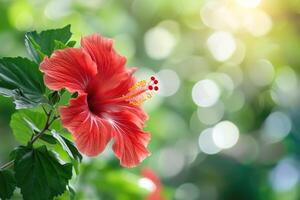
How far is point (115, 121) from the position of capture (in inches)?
25.0

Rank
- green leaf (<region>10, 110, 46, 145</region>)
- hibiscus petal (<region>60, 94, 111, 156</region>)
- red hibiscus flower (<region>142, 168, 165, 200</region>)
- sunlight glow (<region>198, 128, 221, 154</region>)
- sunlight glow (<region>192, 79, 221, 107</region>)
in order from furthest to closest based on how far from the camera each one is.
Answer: sunlight glow (<region>192, 79, 221, 107</region>) → sunlight glow (<region>198, 128, 221, 154</region>) → red hibiscus flower (<region>142, 168, 165, 200</region>) → green leaf (<region>10, 110, 46, 145</region>) → hibiscus petal (<region>60, 94, 111, 156</region>)

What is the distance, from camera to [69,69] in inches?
23.9

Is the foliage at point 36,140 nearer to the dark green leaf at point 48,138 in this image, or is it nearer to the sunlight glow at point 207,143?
the dark green leaf at point 48,138

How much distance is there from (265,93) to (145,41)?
0.55 m

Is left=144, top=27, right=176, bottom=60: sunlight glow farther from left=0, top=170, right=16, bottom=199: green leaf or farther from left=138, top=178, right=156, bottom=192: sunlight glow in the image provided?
left=0, top=170, right=16, bottom=199: green leaf

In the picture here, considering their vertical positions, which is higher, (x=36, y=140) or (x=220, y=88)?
(x=36, y=140)

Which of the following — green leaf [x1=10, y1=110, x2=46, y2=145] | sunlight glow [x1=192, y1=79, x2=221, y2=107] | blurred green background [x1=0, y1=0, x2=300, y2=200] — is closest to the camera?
green leaf [x1=10, y1=110, x2=46, y2=145]

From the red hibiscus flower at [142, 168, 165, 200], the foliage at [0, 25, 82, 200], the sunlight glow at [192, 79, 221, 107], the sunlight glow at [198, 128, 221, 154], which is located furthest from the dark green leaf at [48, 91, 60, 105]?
the sunlight glow at [192, 79, 221, 107]

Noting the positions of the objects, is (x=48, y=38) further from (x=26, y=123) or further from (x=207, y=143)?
(x=207, y=143)

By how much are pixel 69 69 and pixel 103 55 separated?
54 mm

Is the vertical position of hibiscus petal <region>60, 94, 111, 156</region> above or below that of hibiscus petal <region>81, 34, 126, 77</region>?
below

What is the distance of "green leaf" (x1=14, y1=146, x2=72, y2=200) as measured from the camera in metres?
0.58

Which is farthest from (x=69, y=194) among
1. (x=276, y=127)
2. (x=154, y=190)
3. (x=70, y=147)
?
(x=276, y=127)

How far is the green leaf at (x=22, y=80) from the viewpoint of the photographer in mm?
594
